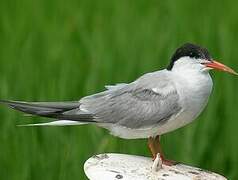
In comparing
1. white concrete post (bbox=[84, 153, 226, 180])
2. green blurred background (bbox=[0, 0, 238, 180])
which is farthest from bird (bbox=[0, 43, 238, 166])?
green blurred background (bbox=[0, 0, 238, 180])

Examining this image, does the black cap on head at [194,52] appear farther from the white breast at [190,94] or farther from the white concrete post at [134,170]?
the white concrete post at [134,170]

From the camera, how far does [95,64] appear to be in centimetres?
564

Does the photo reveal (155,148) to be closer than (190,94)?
No

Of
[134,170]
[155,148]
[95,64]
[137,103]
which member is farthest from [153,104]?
[95,64]

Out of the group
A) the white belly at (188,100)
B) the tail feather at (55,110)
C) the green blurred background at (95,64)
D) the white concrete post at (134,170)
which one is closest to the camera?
the white concrete post at (134,170)

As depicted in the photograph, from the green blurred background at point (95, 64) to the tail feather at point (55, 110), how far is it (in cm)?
53

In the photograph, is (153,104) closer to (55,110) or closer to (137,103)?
(137,103)

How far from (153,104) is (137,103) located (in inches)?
3.5

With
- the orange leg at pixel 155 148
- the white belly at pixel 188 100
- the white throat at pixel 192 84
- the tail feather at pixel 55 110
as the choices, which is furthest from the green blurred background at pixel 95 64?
the white throat at pixel 192 84

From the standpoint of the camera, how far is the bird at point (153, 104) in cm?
372

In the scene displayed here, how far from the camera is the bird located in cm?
372

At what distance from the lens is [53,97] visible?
195 inches

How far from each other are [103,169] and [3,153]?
3.82 ft

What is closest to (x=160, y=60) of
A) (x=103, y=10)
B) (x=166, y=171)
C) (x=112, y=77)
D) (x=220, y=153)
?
(x=112, y=77)
